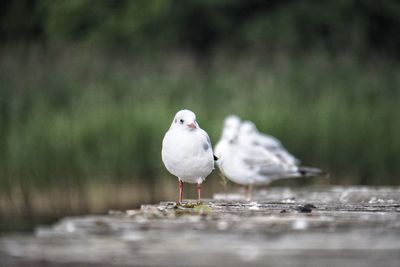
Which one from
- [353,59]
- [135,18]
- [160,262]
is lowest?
[160,262]

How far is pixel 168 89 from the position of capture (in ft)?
56.4

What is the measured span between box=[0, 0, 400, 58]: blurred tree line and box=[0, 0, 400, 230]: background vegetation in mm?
38

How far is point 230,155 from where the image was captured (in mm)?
10094

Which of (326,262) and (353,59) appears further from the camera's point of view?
(353,59)

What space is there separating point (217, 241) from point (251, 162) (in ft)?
23.0

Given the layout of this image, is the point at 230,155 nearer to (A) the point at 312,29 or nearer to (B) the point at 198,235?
(B) the point at 198,235

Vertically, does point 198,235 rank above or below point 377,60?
below

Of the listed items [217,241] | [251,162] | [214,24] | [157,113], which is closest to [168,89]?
[157,113]

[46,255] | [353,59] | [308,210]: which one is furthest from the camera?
[353,59]

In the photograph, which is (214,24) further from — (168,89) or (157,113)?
(157,113)

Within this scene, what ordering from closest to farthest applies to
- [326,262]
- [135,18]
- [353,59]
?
1. [326,262]
2. [353,59]
3. [135,18]

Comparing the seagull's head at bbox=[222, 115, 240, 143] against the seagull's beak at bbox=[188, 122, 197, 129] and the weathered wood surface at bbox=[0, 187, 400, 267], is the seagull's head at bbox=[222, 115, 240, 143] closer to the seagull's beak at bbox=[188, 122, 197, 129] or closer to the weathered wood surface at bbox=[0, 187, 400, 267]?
the seagull's beak at bbox=[188, 122, 197, 129]

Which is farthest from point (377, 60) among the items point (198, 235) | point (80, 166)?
point (198, 235)

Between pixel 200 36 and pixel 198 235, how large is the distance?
860 inches
